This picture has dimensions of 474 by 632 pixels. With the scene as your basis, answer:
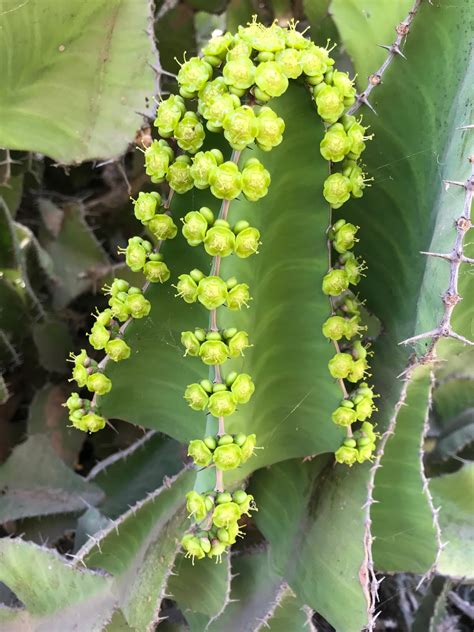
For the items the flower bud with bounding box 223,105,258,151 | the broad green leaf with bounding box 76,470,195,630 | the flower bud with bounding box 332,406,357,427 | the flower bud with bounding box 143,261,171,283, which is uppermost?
the flower bud with bounding box 223,105,258,151

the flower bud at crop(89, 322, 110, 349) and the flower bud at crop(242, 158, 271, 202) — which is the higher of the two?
the flower bud at crop(242, 158, 271, 202)

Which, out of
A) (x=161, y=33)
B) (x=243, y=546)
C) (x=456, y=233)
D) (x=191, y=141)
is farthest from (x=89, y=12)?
(x=243, y=546)

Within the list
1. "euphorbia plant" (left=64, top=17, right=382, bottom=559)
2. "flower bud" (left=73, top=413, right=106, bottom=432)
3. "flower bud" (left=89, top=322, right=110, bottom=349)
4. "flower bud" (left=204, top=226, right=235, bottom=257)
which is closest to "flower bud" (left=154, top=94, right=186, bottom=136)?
"euphorbia plant" (left=64, top=17, right=382, bottom=559)

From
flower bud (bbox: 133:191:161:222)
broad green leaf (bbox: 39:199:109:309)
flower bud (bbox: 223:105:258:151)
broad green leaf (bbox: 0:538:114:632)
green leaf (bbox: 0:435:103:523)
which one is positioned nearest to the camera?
flower bud (bbox: 223:105:258:151)

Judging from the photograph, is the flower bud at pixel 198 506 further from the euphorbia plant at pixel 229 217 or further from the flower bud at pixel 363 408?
the flower bud at pixel 363 408

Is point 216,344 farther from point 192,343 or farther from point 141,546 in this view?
point 141,546

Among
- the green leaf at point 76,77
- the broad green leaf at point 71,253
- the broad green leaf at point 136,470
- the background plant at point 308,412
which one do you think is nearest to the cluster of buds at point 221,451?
the background plant at point 308,412

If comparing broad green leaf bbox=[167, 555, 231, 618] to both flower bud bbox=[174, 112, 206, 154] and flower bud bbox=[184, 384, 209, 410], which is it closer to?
flower bud bbox=[184, 384, 209, 410]
